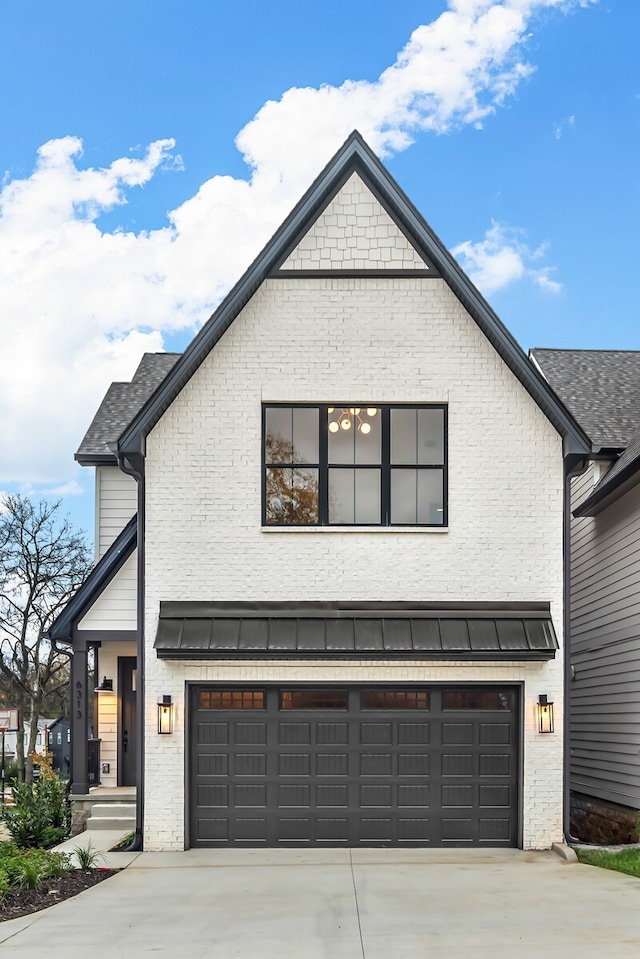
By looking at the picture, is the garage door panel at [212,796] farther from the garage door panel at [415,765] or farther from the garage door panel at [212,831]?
the garage door panel at [415,765]

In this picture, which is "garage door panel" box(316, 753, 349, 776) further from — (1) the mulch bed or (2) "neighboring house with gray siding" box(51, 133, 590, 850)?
(1) the mulch bed

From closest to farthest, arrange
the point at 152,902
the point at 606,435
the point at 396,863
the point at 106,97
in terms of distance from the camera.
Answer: the point at 152,902, the point at 396,863, the point at 606,435, the point at 106,97

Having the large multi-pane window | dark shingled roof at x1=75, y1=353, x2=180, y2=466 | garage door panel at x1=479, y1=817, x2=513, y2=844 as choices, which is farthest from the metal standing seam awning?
dark shingled roof at x1=75, y1=353, x2=180, y2=466

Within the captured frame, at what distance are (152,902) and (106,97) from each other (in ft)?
105

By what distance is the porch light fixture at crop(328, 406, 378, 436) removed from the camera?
14.1 metres

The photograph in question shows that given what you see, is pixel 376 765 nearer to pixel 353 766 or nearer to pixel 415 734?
pixel 353 766

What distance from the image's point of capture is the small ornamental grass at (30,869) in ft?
34.4

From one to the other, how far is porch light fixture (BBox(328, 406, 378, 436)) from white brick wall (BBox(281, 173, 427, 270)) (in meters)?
2.16

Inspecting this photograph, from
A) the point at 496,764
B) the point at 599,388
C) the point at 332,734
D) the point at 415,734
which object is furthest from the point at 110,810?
the point at 599,388

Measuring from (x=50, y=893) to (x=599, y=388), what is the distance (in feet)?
48.3

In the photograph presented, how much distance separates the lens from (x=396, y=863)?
12.2 m

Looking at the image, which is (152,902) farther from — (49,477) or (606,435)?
(49,477)

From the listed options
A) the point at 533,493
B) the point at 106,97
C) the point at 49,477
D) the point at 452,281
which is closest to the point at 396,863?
the point at 533,493

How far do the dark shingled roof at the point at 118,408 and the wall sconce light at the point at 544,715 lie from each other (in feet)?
31.8
